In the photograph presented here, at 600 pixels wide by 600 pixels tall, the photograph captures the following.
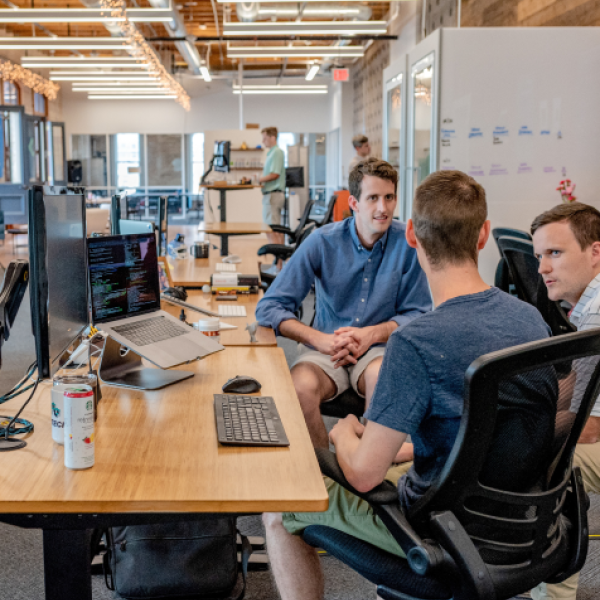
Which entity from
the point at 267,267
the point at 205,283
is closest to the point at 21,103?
the point at 267,267

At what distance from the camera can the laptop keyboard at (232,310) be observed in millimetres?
2889

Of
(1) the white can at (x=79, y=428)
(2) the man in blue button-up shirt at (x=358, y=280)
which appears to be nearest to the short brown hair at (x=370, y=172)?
(2) the man in blue button-up shirt at (x=358, y=280)

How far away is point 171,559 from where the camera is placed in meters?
1.96

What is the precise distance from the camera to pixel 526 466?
1258 millimetres

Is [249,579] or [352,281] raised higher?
[352,281]

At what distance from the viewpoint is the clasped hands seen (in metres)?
2.45

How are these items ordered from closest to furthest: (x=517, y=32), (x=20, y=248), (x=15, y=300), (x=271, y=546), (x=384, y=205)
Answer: (x=271, y=546), (x=15, y=300), (x=384, y=205), (x=517, y=32), (x=20, y=248)

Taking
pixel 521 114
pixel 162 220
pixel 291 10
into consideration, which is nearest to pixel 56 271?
pixel 162 220

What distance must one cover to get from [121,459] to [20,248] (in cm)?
1166

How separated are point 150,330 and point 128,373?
0.45ft

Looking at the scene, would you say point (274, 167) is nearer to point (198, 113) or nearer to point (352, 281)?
point (352, 281)

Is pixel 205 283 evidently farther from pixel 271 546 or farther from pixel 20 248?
pixel 20 248

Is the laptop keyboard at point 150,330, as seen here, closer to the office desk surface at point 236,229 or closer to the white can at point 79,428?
the white can at point 79,428

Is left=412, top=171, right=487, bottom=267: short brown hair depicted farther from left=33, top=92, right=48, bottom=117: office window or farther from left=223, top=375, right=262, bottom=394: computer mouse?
left=33, top=92, right=48, bottom=117: office window
